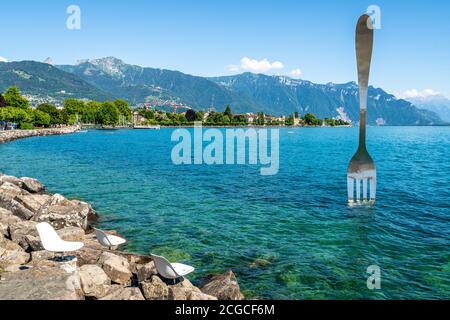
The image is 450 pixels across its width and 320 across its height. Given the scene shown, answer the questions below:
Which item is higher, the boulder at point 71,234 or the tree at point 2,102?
the tree at point 2,102

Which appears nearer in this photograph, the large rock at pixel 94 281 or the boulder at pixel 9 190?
the large rock at pixel 94 281

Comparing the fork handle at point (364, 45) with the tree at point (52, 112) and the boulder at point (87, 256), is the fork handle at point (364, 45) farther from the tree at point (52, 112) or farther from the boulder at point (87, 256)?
the tree at point (52, 112)

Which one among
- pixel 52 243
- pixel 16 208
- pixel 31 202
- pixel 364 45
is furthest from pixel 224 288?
pixel 31 202

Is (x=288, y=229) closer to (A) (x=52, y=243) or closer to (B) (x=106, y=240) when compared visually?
(B) (x=106, y=240)

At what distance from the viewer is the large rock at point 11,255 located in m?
13.2

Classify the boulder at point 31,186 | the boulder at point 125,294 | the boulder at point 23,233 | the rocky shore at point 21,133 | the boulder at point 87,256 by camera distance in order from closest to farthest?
the boulder at point 125,294 → the boulder at point 87,256 → the boulder at point 23,233 → the boulder at point 31,186 → the rocky shore at point 21,133

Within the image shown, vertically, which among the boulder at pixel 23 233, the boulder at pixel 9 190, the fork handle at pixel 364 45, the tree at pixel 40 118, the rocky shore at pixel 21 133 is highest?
the tree at pixel 40 118

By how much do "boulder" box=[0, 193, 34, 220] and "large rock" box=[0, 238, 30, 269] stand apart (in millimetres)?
5872

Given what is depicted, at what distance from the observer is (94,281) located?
11680mm

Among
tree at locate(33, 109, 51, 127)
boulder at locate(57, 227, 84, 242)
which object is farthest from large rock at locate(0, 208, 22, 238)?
tree at locate(33, 109, 51, 127)

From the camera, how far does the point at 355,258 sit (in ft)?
54.1

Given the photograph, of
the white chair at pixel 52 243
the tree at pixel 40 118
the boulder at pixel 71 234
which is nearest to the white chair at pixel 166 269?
the white chair at pixel 52 243

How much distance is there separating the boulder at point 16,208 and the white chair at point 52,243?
7989 millimetres
